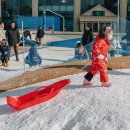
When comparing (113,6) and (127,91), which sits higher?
(113,6)

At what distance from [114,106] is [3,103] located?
101 inches

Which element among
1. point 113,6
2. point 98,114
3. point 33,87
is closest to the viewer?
point 98,114

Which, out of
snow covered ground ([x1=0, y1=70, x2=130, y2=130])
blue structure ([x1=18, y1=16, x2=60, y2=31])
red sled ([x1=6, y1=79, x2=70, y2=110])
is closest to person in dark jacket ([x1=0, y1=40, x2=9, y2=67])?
snow covered ground ([x1=0, y1=70, x2=130, y2=130])

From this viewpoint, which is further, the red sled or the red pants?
the red pants

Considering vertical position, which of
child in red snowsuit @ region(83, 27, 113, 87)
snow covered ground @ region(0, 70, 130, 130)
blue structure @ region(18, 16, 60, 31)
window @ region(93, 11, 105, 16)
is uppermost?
window @ region(93, 11, 105, 16)

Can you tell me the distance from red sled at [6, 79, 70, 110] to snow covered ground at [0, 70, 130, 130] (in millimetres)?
93

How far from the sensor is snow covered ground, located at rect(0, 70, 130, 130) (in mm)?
6270

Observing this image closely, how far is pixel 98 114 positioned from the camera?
655 centimetres

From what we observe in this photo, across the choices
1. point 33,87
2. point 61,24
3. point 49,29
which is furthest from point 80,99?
point 61,24

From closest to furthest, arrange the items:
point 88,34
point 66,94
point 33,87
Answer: point 66,94 < point 33,87 < point 88,34

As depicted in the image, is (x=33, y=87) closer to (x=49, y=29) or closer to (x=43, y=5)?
(x=49, y=29)

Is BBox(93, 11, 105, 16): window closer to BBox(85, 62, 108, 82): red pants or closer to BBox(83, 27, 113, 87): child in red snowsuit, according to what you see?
BBox(83, 27, 113, 87): child in red snowsuit

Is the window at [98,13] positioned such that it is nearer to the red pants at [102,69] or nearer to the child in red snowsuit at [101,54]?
the child in red snowsuit at [101,54]

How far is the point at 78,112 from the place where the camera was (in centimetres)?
678
